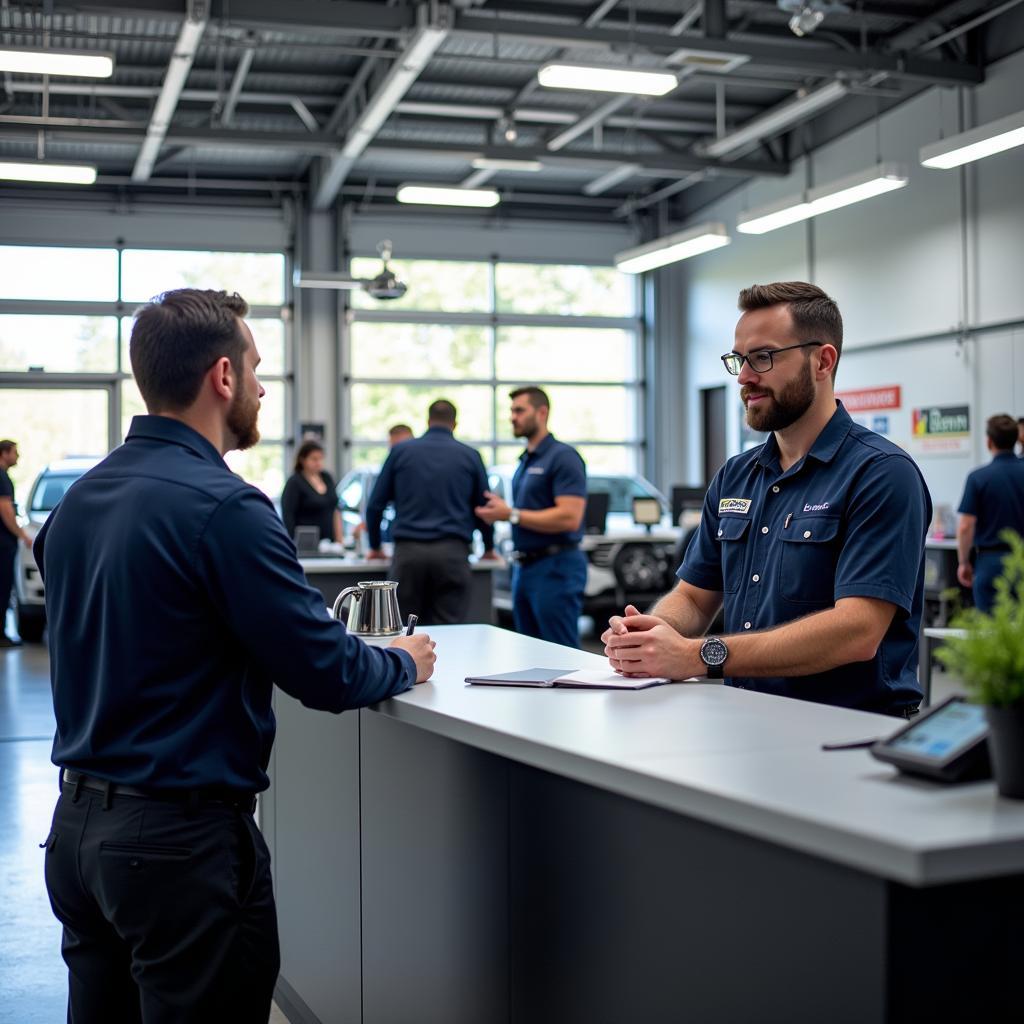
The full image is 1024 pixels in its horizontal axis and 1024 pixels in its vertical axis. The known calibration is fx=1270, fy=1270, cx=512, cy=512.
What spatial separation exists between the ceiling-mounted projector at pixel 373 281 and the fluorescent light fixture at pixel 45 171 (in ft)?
8.34

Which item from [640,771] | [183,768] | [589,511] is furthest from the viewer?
[589,511]

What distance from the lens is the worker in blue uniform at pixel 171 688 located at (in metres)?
1.69

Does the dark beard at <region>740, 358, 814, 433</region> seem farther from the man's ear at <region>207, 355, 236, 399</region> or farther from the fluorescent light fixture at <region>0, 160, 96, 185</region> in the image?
the fluorescent light fixture at <region>0, 160, 96, 185</region>

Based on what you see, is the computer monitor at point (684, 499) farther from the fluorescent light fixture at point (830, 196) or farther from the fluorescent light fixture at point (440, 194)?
the fluorescent light fixture at point (440, 194)

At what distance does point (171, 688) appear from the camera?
171 cm

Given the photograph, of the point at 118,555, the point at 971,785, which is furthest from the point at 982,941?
the point at 118,555

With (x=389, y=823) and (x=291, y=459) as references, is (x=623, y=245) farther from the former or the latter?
(x=389, y=823)

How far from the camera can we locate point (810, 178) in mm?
12516

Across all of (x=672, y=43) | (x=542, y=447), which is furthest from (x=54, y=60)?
(x=672, y=43)

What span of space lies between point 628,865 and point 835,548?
2.85 ft

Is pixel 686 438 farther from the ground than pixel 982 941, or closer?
farther from the ground

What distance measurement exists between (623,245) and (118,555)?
1399cm

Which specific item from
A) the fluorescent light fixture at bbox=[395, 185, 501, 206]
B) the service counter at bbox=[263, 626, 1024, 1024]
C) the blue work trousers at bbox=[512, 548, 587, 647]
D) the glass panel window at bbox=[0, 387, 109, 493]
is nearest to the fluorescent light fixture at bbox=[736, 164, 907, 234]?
the fluorescent light fixture at bbox=[395, 185, 501, 206]

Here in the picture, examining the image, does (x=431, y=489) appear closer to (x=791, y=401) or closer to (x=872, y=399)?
(x=791, y=401)
